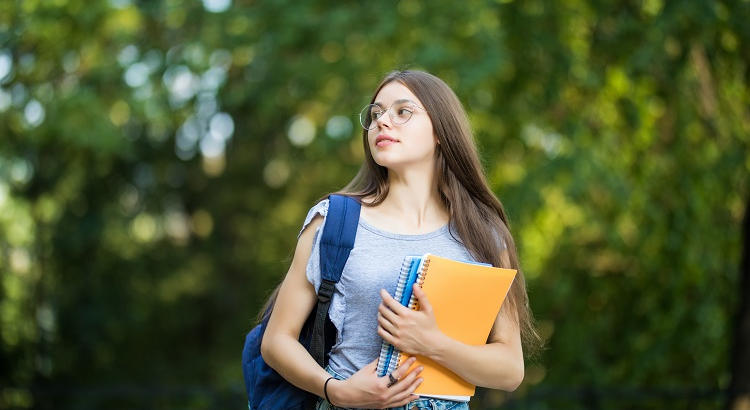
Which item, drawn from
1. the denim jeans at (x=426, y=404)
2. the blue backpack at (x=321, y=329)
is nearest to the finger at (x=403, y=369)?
the denim jeans at (x=426, y=404)

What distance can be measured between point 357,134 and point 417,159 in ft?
14.2

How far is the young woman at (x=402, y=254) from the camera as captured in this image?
208 centimetres

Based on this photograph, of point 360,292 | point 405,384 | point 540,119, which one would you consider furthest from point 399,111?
point 540,119

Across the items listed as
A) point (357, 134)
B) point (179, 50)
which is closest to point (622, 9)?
point (357, 134)

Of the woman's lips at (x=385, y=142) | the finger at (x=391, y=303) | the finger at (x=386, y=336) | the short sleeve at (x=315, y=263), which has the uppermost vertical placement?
the woman's lips at (x=385, y=142)

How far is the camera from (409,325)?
205cm

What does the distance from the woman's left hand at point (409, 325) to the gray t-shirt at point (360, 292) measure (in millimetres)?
77

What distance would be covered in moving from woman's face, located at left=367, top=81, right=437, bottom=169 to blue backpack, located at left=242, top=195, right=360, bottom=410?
159mm

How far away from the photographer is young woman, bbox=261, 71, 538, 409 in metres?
2.08

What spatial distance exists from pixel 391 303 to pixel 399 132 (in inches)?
18.7

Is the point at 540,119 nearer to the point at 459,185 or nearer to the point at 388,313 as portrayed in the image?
the point at 459,185

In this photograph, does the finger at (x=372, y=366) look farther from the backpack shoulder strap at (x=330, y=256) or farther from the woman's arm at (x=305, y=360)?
the backpack shoulder strap at (x=330, y=256)

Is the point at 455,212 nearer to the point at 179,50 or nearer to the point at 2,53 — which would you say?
the point at 179,50

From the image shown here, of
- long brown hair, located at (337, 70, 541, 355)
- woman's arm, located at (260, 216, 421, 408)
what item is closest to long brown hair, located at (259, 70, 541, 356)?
long brown hair, located at (337, 70, 541, 355)
